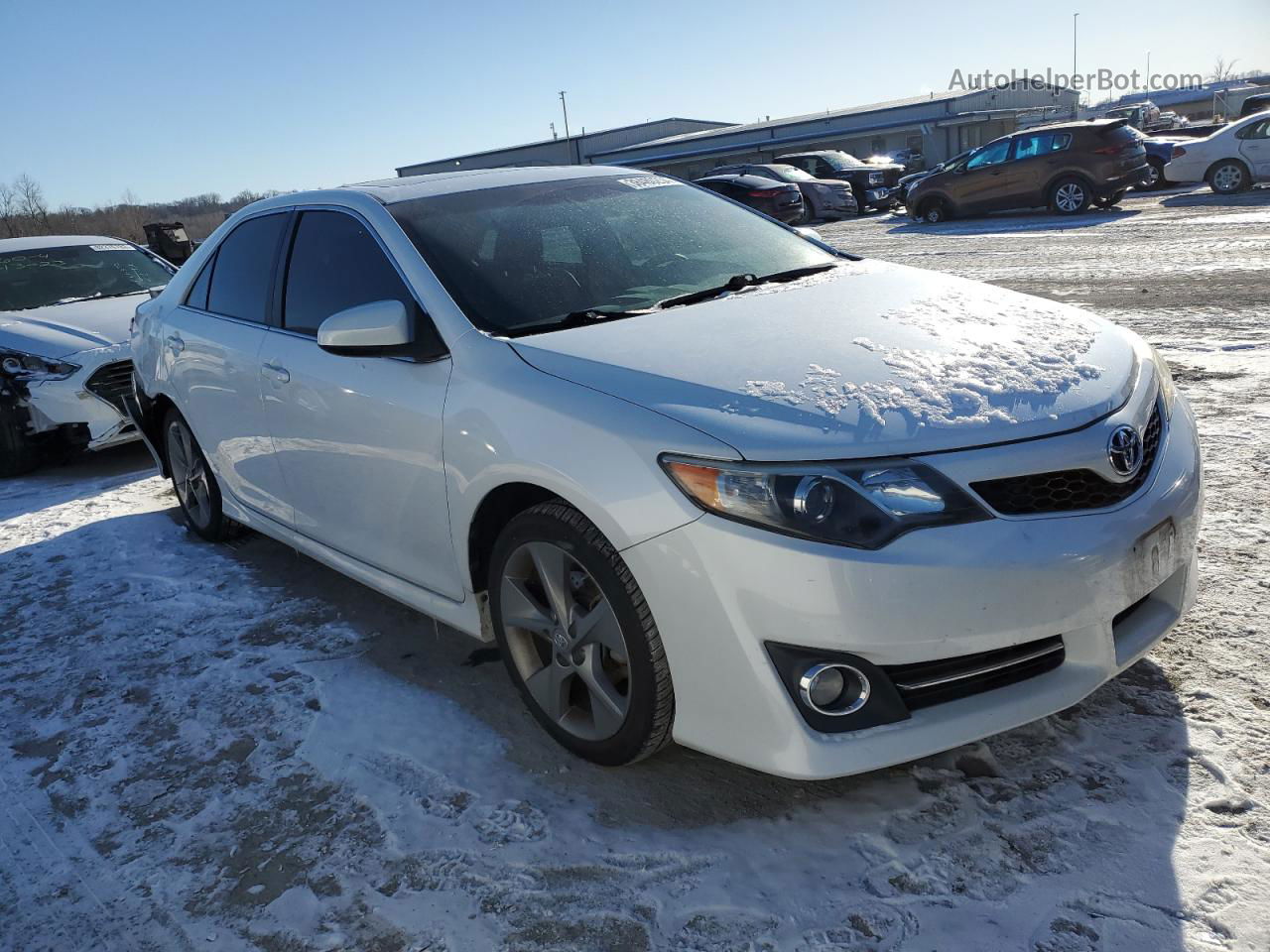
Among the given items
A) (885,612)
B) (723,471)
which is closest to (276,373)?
(723,471)

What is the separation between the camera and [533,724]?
3160mm

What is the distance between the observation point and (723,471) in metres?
2.32

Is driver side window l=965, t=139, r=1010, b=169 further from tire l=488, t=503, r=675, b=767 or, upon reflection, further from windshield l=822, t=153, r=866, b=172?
tire l=488, t=503, r=675, b=767

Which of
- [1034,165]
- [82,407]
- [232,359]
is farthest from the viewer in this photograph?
[1034,165]

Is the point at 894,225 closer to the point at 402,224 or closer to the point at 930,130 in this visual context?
the point at 402,224

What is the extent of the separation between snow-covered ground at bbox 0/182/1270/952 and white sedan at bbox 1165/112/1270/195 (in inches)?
634

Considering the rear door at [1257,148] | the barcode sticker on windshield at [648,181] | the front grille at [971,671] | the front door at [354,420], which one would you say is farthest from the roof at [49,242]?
the rear door at [1257,148]

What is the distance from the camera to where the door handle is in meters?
3.77

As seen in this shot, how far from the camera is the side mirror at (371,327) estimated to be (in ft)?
10.0

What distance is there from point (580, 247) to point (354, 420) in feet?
3.13

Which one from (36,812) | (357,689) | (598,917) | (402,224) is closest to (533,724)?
(357,689)

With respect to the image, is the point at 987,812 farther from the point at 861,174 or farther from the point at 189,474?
the point at 861,174

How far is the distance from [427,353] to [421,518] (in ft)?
1.68

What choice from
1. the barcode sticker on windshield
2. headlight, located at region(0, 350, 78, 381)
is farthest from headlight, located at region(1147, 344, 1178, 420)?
headlight, located at region(0, 350, 78, 381)
